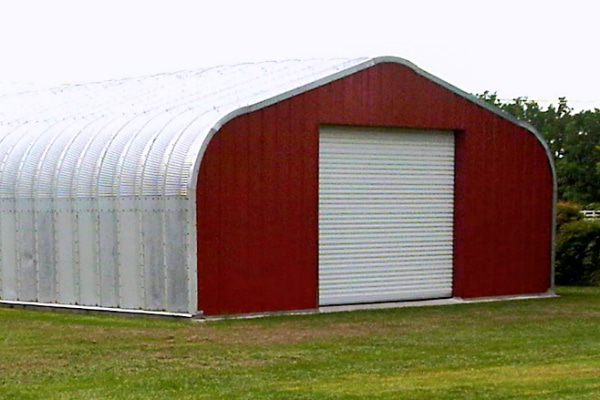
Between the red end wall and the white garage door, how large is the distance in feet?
1.18

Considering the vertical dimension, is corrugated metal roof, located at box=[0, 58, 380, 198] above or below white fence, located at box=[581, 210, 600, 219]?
above

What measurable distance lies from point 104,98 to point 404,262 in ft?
23.1

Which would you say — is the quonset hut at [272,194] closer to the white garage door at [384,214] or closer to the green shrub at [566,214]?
the white garage door at [384,214]

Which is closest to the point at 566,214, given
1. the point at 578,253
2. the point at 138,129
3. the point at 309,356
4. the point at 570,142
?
the point at 578,253

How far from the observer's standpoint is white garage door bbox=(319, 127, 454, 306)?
2348cm

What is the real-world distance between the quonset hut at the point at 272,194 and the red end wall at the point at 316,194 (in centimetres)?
3

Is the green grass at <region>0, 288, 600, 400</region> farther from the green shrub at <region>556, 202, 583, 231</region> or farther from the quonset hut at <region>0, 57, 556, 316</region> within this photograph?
the green shrub at <region>556, 202, 583, 231</region>

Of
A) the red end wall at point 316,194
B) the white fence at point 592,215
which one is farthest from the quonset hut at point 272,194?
the white fence at point 592,215

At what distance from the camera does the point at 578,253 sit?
3194 centimetres

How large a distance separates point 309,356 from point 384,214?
8.93m

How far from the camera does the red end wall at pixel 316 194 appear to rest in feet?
70.0

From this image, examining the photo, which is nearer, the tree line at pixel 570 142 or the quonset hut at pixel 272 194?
the quonset hut at pixel 272 194

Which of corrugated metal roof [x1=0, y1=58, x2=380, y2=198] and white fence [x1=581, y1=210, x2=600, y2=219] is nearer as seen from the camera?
corrugated metal roof [x1=0, y1=58, x2=380, y2=198]

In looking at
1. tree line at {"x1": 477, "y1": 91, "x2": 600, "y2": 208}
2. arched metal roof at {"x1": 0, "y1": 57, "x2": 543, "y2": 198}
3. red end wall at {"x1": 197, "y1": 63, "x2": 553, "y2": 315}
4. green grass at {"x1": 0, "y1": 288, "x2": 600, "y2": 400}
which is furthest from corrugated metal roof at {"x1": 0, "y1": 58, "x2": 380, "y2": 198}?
tree line at {"x1": 477, "y1": 91, "x2": 600, "y2": 208}
